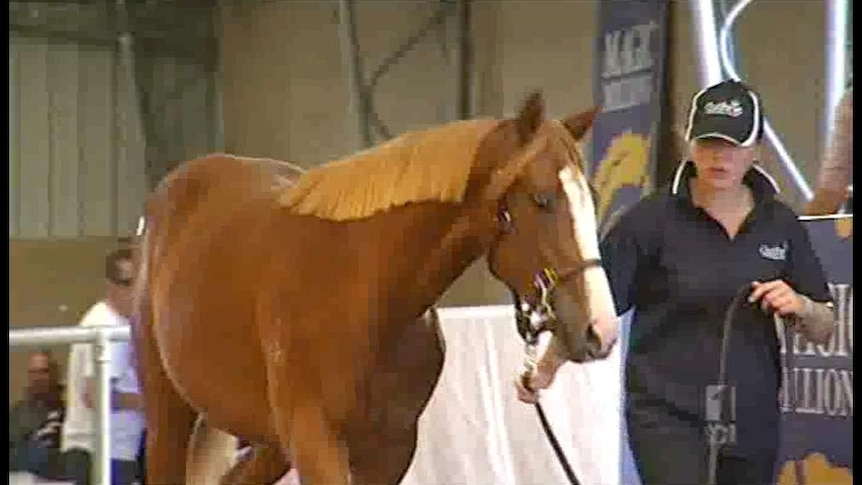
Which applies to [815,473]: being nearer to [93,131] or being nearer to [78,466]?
[78,466]

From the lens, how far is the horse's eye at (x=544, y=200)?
2.14m

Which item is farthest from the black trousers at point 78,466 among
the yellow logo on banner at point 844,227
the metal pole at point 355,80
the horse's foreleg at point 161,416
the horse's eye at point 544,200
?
the metal pole at point 355,80

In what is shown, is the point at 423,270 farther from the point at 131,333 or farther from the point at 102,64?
the point at 102,64

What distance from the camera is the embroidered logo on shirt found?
2330mm

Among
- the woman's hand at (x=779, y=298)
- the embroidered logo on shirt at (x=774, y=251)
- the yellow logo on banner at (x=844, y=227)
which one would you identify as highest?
the embroidered logo on shirt at (x=774, y=251)

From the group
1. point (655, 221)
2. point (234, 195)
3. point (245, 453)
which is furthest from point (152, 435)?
point (655, 221)

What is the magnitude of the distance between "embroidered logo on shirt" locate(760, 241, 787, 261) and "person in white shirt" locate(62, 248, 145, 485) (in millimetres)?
1401

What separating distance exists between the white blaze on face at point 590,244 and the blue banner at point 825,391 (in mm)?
952

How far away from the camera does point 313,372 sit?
7.73ft

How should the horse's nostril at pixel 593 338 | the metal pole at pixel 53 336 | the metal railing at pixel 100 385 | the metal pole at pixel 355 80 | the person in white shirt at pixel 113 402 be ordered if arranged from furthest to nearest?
the metal pole at pixel 355 80 → the person in white shirt at pixel 113 402 → the metal railing at pixel 100 385 → the metal pole at pixel 53 336 → the horse's nostril at pixel 593 338

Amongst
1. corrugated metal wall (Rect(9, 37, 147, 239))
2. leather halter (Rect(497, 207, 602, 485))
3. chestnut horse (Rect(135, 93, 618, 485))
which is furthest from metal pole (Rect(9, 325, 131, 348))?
corrugated metal wall (Rect(9, 37, 147, 239))

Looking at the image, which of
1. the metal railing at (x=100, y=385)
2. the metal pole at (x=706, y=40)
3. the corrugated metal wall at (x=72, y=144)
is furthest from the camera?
the corrugated metal wall at (x=72, y=144)

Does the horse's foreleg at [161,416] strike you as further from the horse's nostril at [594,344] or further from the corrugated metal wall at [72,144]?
the corrugated metal wall at [72,144]

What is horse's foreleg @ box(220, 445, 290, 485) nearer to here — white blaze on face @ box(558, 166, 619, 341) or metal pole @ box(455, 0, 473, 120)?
white blaze on face @ box(558, 166, 619, 341)
